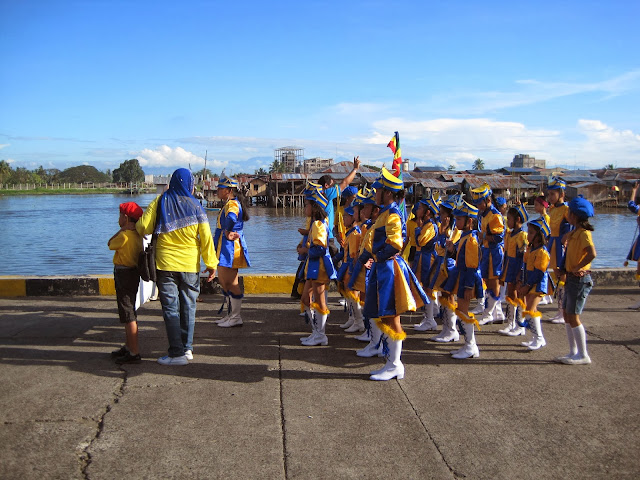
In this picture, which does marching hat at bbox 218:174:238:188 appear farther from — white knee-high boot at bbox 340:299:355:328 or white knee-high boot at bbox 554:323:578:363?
white knee-high boot at bbox 554:323:578:363

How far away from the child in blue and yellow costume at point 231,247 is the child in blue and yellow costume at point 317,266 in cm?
116

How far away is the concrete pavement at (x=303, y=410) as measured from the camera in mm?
3602

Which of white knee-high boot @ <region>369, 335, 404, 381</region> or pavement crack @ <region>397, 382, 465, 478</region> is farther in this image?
white knee-high boot @ <region>369, 335, 404, 381</region>

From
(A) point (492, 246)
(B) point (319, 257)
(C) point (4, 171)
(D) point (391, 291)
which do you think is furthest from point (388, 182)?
(C) point (4, 171)

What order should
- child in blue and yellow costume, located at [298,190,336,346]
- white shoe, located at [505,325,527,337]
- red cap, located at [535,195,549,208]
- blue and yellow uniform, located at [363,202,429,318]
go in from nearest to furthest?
blue and yellow uniform, located at [363,202,429,318]
child in blue and yellow costume, located at [298,190,336,346]
white shoe, located at [505,325,527,337]
red cap, located at [535,195,549,208]

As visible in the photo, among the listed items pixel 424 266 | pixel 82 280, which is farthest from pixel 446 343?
pixel 82 280

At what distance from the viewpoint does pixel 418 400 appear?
15.5 feet

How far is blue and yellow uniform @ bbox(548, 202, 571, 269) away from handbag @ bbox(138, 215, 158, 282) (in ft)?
17.9

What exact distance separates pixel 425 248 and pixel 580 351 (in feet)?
7.64

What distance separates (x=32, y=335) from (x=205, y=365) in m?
2.52

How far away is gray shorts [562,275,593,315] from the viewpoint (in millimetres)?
5586

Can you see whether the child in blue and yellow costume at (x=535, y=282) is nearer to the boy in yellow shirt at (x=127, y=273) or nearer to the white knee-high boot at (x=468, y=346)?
the white knee-high boot at (x=468, y=346)

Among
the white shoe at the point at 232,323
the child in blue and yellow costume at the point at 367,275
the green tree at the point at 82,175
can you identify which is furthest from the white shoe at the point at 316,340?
the green tree at the point at 82,175

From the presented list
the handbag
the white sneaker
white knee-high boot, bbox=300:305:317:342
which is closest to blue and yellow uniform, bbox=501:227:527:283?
white knee-high boot, bbox=300:305:317:342
